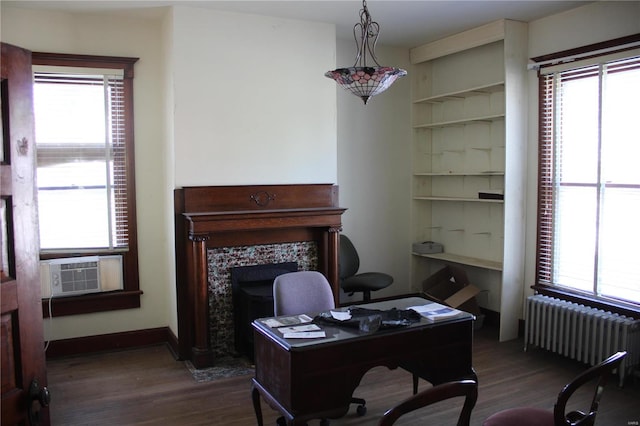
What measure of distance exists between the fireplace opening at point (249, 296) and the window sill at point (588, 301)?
2.22 meters

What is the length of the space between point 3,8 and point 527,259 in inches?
195

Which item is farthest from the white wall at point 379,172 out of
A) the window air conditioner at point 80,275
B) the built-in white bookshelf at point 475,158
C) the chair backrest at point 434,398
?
the chair backrest at point 434,398

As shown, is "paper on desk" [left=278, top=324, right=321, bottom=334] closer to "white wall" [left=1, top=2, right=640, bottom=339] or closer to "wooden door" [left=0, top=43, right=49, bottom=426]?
"wooden door" [left=0, top=43, right=49, bottom=426]

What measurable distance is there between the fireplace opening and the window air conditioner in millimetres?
1100

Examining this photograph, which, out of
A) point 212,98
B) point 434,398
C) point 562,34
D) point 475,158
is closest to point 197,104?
point 212,98

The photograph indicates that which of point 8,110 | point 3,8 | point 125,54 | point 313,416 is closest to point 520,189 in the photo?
point 313,416

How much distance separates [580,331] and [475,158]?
6.69 ft

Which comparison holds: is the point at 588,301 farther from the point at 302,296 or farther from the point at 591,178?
the point at 302,296

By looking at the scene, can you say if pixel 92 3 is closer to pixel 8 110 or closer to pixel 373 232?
pixel 8 110

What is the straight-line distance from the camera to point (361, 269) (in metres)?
5.97

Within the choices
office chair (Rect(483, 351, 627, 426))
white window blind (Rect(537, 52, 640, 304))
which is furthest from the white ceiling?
office chair (Rect(483, 351, 627, 426))

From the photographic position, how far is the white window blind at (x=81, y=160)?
15.0 ft

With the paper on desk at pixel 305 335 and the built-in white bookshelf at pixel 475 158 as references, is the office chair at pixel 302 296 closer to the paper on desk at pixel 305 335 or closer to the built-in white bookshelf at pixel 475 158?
the paper on desk at pixel 305 335

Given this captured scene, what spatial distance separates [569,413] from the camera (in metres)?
2.46
